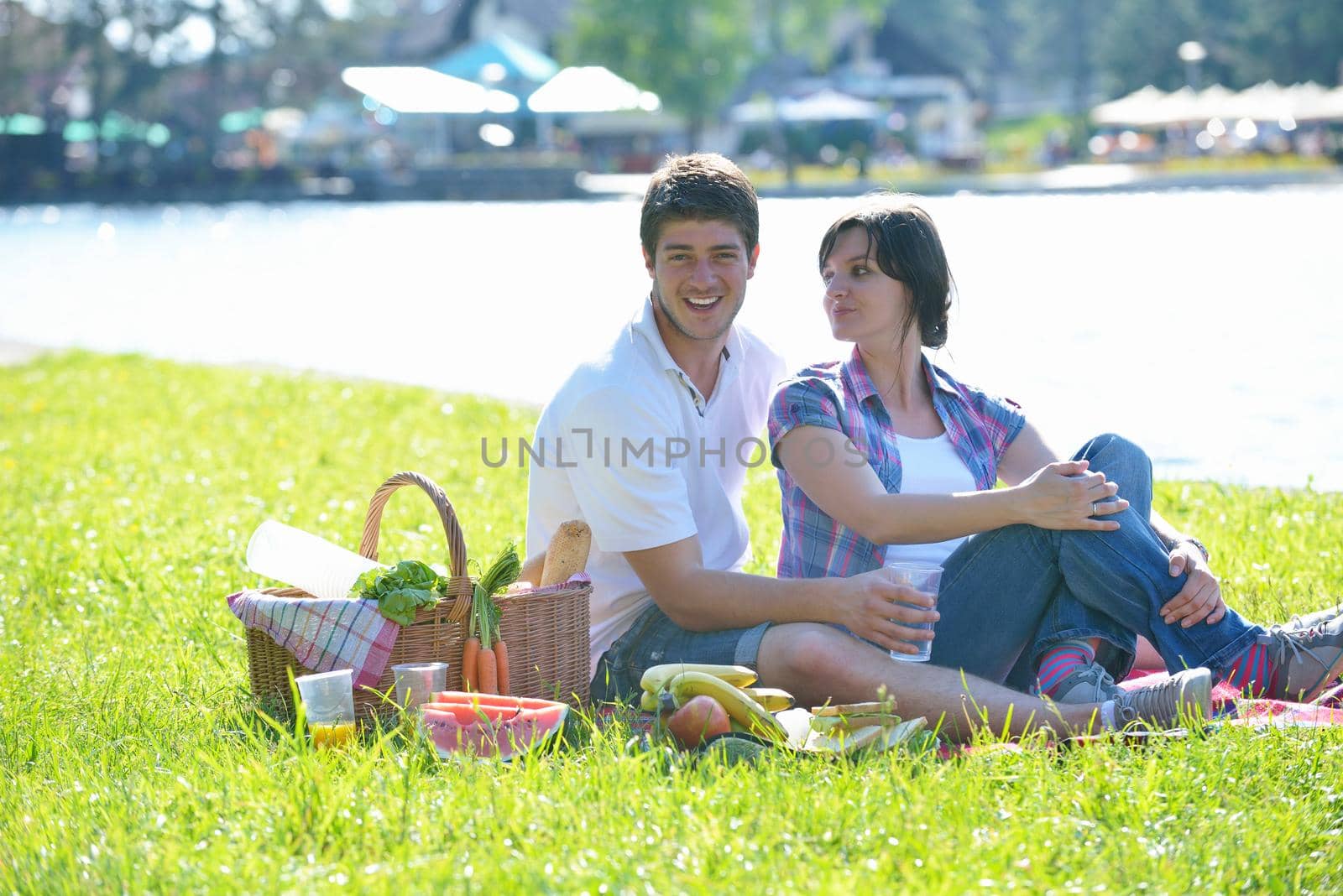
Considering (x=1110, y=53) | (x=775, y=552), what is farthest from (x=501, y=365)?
(x=1110, y=53)

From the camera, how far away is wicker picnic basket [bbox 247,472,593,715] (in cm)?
370

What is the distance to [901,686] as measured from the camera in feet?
11.6

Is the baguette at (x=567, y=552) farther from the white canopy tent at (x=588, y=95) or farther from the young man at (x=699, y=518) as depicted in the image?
the white canopy tent at (x=588, y=95)

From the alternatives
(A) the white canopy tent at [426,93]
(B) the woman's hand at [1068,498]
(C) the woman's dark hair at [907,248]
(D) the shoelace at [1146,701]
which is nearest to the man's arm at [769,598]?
(B) the woman's hand at [1068,498]

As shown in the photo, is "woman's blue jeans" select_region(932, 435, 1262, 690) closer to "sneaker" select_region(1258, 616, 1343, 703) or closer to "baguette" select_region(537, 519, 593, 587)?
"sneaker" select_region(1258, 616, 1343, 703)

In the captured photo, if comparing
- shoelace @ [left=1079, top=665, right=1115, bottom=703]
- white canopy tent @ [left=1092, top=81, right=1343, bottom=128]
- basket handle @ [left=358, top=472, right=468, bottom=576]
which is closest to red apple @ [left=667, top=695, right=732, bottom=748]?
basket handle @ [left=358, top=472, right=468, bottom=576]

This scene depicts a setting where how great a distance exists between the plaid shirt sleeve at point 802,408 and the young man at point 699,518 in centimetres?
20

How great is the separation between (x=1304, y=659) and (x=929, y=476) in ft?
3.20

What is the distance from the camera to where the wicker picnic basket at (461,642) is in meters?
3.70

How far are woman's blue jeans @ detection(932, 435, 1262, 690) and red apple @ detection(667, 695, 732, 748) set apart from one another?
24.3 inches

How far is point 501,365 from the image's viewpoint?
13281 mm

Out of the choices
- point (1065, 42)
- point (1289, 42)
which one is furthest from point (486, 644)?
point (1065, 42)

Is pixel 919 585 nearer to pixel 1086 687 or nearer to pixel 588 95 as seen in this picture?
pixel 1086 687

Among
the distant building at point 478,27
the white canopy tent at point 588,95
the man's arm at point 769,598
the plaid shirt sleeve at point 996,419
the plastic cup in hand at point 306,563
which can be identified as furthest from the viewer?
the distant building at point 478,27
